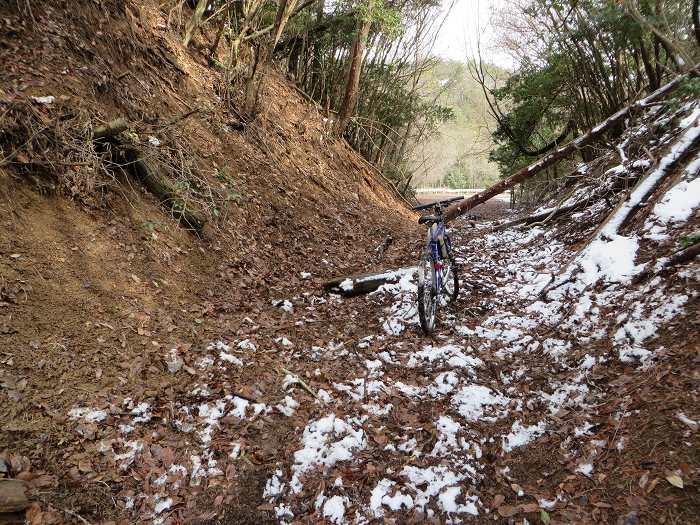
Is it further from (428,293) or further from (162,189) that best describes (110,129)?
(428,293)

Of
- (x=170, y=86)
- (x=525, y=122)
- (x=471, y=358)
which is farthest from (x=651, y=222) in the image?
(x=525, y=122)

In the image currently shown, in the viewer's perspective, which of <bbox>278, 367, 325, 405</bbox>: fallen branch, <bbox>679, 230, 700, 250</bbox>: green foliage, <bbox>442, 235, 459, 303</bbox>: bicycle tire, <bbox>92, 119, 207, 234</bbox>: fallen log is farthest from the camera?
<bbox>442, 235, 459, 303</bbox>: bicycle tire

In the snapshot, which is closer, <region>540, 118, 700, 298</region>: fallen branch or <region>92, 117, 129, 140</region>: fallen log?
<region>92, 117, 129, 140</region>: fallen log

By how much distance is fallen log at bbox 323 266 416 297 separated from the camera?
5887 millimetres

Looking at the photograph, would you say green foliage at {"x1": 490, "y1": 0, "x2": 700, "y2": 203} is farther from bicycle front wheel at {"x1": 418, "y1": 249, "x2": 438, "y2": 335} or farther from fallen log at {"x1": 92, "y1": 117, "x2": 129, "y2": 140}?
fallen log at {"x1": 92, "y1": 117, "x2": 129, "y2": 140}

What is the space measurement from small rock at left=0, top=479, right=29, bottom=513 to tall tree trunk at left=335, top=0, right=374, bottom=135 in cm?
1072

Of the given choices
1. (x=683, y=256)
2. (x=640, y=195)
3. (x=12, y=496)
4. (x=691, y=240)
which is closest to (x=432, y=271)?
(x=683, y=256)

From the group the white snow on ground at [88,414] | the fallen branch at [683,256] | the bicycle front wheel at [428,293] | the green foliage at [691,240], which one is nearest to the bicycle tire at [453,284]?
the bicycle front wheel at [428,293]

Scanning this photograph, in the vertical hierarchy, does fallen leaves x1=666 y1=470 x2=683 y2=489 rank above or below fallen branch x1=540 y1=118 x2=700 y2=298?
below

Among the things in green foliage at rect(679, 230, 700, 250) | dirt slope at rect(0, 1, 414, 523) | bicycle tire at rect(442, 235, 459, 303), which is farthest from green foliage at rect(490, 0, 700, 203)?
dirt slope at rect(0, 1, 414, 523)

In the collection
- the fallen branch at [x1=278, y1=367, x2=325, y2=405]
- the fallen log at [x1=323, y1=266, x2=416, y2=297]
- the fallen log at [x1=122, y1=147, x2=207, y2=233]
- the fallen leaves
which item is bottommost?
the fallen branch at [x1=278, y1=367, x2=325, y2=405]

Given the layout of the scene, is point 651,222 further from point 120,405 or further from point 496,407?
point 120,405

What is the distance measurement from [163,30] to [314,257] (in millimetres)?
5293

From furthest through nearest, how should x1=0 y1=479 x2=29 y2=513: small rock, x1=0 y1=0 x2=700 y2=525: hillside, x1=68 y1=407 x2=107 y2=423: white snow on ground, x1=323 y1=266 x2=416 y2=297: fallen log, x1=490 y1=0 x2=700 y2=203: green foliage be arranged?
x1=490 y1=0 x2=700 y2=203: green foliage
x1=323 y1=266 x2=416 y2=297: fallen log
x1=68 y1=407 x2=107 y2=423: white snow on ground
x1=0 y1=0 x2=700 y2=525: hillside
x1=0 y1=479 x2=29 y2=513: small rock
